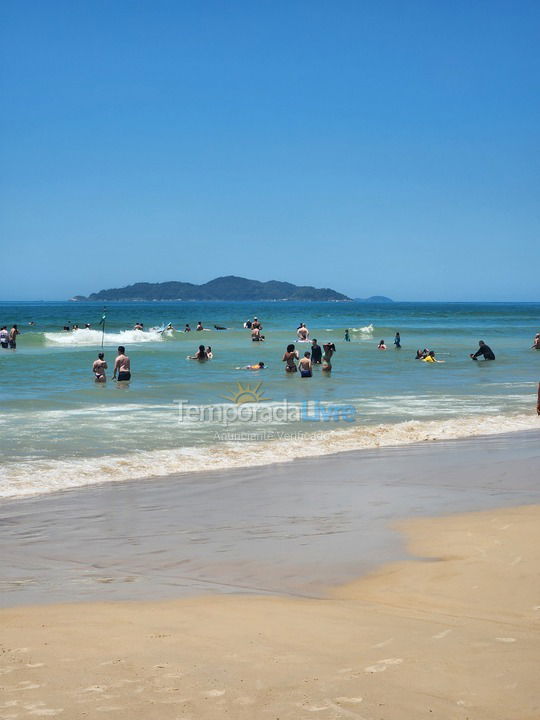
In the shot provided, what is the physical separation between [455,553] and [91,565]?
11.3ft

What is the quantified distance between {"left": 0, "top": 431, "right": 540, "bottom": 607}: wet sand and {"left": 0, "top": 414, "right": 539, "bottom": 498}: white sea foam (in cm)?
64

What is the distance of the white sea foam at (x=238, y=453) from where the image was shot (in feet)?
38.8

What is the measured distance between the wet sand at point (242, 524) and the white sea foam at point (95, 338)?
43.9 meters

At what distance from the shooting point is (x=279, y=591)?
6.54 meters

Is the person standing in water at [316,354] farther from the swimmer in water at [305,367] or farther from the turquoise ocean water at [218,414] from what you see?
the swimmer in water at [305,367]

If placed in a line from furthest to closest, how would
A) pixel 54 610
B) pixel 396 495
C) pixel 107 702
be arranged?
pixel 396 495 < pixel 54 610 < pixel 107 702

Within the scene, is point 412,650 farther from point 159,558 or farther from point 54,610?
point 159,558

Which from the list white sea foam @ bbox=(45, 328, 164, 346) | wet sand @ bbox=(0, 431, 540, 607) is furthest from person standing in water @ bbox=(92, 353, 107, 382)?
white sea foam @ bbox=(45, 328, 164, 346)

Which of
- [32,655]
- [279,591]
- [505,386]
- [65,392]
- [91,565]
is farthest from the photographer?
[505,386]

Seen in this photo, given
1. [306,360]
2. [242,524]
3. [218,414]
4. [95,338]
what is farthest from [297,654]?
[95,338]

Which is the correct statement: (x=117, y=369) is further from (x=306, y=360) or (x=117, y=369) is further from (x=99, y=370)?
(x=306, y=360)

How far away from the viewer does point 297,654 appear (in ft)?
16.6

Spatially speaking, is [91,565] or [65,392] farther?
[65,392]

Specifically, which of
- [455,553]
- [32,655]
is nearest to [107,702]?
[32,655]
